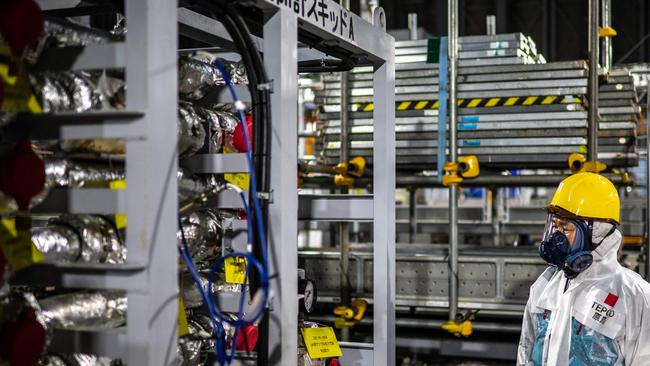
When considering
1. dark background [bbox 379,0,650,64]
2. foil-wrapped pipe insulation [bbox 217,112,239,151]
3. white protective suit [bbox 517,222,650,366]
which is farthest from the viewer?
dark background [bbox 379,0,650,64]

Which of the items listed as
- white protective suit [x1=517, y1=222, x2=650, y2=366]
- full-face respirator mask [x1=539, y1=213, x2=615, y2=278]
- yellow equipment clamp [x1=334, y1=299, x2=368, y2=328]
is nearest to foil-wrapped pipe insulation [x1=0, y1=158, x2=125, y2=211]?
full-face respirator mask [x1=539, y1=213, x2=615, y2=278]

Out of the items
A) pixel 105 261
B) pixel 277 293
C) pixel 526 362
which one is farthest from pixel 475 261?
pixel 105 261

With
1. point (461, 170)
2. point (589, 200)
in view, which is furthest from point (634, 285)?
point (461, 170)

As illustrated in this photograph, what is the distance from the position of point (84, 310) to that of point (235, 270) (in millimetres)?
808

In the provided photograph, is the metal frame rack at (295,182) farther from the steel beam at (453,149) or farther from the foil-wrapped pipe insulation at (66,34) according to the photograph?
the steel beam at (453,149)

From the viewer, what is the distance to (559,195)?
12.1ft

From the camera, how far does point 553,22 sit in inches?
653

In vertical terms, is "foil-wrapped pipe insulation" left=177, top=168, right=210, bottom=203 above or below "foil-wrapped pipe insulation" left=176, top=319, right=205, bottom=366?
above

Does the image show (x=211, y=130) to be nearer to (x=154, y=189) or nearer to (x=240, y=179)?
(x=240, y=179)

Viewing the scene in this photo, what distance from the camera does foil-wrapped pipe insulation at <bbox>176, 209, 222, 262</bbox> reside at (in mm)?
3059

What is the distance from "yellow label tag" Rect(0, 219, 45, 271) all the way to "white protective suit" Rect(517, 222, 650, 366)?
2.30 m

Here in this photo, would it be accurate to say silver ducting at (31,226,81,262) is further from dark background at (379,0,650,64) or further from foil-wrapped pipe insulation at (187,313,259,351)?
dark background at (379,0,650,64)

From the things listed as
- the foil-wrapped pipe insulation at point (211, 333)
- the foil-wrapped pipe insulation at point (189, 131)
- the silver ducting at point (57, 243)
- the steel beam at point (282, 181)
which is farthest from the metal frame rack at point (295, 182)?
the silver ducting at point (57, 243)

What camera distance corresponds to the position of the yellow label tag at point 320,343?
3463mm
